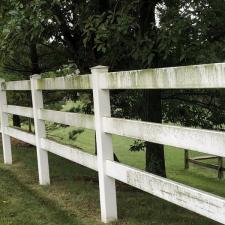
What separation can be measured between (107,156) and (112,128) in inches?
15.5

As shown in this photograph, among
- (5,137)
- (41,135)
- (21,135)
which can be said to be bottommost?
(5,137)

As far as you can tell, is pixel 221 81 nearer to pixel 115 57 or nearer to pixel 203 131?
pixel 203 131

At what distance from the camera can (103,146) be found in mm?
5641

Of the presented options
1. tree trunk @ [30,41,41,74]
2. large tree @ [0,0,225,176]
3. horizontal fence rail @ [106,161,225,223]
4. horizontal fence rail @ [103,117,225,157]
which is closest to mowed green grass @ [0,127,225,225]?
horizontal fence rail @ [106,161,225,223]

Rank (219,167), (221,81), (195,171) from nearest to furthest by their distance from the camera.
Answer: (221,81), (219,167), (195,171)

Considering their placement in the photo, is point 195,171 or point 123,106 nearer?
point 123,106

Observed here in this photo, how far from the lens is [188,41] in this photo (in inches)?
259

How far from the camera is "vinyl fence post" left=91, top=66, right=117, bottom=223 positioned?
5598 millimetres

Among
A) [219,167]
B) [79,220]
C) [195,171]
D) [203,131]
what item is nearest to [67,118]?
[79,220]

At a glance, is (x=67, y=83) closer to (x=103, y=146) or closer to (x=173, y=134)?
(x=103, y=146)

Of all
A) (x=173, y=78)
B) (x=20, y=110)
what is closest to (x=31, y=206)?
(x=20, y=110)

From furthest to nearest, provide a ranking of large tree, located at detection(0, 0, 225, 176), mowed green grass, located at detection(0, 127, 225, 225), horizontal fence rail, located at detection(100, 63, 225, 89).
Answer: large tree, located at detection(0, 0, 225, 176) → mowed green grass, located at detection(0, 127, 225, 225) → horizontal fence rail, located at detection(100, 63, 225, 89)

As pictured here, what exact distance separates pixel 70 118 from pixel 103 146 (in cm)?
115

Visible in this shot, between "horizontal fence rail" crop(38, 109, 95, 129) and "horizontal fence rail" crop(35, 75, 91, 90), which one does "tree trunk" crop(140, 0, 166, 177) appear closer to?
"horizontal fence rail" crop(35, 75, 91, 90)
